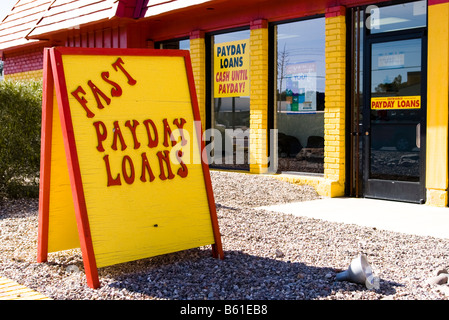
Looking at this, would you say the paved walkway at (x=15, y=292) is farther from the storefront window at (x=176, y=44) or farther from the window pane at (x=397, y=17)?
the storefront window at (x=176, y=44)

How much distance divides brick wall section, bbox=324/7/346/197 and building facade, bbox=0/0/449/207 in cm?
2

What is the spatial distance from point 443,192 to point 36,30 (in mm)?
11087

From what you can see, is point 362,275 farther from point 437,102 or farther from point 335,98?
point 335,98

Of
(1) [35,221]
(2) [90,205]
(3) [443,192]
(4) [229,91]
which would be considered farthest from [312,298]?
(4) [229,91]

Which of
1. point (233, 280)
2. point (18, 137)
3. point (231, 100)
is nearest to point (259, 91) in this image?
point (231, 100)

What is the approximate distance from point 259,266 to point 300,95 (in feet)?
19.6

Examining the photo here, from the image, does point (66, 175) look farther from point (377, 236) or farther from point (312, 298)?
point (377, 236)

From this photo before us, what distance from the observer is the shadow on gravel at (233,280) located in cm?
397

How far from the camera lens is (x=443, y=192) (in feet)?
25.8

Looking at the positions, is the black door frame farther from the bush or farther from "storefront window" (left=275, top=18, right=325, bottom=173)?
the bush

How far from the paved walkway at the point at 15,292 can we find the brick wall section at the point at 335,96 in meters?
5.88

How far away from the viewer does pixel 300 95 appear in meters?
10.2

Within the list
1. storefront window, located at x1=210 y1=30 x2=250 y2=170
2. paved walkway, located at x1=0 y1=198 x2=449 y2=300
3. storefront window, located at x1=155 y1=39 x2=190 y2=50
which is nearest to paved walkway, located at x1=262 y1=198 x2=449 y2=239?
paved walkway, located at x1=0 y1=198 x2=449 y2=300

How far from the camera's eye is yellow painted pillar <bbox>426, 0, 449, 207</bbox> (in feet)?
25.6
